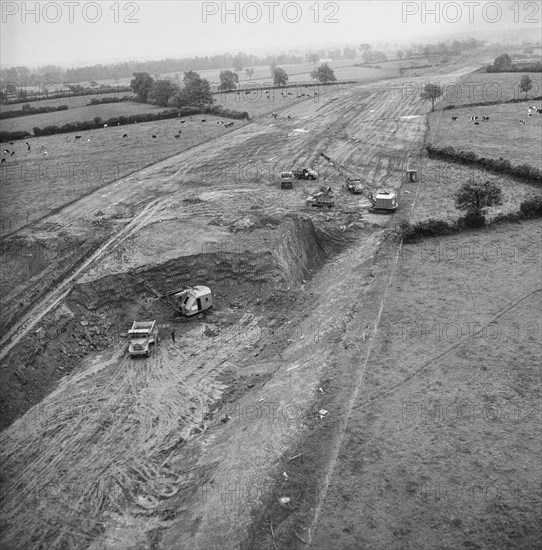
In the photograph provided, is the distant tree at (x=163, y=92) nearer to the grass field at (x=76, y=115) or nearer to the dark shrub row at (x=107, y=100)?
the grass field at (x=76, y=115)

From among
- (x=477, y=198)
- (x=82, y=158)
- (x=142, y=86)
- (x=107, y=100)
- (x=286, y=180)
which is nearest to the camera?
(x=477, y=198)

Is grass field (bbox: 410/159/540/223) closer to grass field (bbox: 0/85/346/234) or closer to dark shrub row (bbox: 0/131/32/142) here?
grass field (bbox: 0/85/346/234)

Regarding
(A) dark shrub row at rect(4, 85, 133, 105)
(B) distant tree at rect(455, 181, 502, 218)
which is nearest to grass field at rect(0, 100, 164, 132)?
(A) dark shrub row at rect(4, 85, 133, 105)

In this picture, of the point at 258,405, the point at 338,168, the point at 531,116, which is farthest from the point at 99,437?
the point at 531,116

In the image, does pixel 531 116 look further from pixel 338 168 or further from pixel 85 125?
pixel 85 125

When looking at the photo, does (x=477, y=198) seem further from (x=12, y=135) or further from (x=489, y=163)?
(x=12, y=135)

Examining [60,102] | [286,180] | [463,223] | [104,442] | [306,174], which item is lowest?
[104,442]

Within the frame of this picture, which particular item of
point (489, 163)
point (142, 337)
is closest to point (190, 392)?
point (142, 337)

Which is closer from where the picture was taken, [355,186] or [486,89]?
[355,186]
